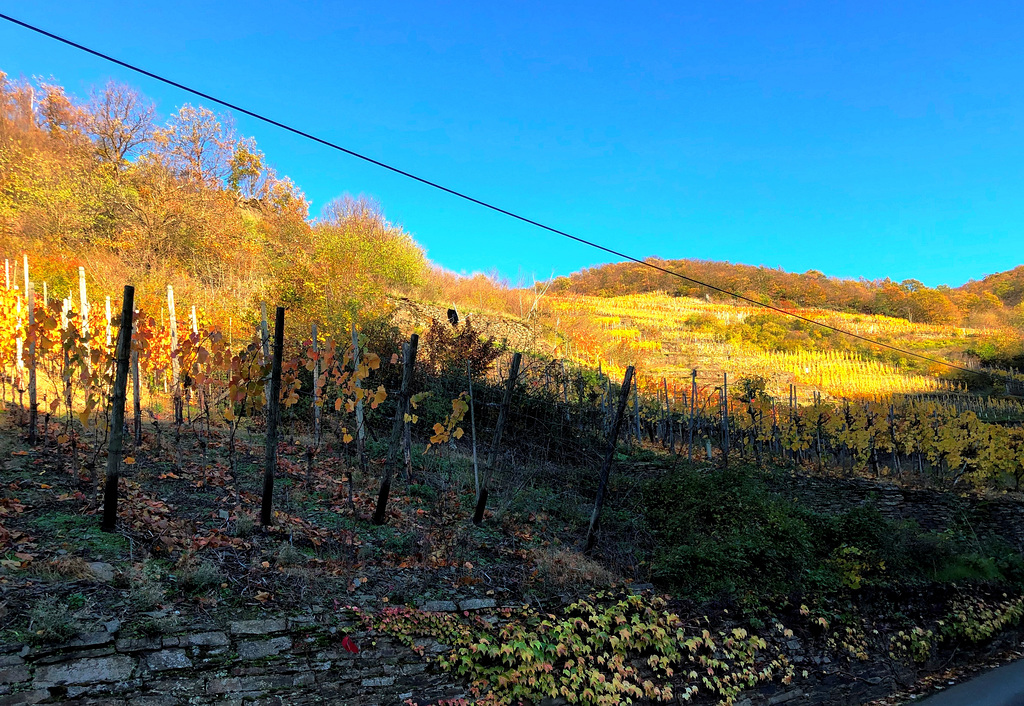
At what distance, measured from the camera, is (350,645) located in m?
4.18

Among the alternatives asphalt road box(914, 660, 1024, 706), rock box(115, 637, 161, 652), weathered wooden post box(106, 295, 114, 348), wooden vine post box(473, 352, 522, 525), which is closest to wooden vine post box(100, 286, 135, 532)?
rock box(115, 637, 161, 652)

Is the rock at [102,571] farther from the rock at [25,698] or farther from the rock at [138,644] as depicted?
the rock at [25,698]

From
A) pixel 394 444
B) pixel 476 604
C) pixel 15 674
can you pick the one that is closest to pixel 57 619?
pixel 15 674

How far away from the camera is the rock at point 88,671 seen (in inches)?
128

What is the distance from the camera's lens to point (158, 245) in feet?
61.2

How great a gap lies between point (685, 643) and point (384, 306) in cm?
1568

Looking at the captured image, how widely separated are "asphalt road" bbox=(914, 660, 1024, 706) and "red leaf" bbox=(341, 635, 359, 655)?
23.7 ft

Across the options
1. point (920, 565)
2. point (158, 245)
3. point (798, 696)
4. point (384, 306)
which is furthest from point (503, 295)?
point (798, 696)

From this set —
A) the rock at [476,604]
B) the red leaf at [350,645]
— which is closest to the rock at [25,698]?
the red leaf at [350,645]

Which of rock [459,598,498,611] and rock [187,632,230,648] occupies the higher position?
rock [187,632,230,648]

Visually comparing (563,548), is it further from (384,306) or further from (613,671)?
(384,306)

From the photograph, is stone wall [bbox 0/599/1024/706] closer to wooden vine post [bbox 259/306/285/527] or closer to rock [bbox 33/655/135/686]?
rock [bbox 33/655/135/686]

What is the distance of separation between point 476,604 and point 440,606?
0.40m

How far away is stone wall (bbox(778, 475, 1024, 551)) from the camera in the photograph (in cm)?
1234
